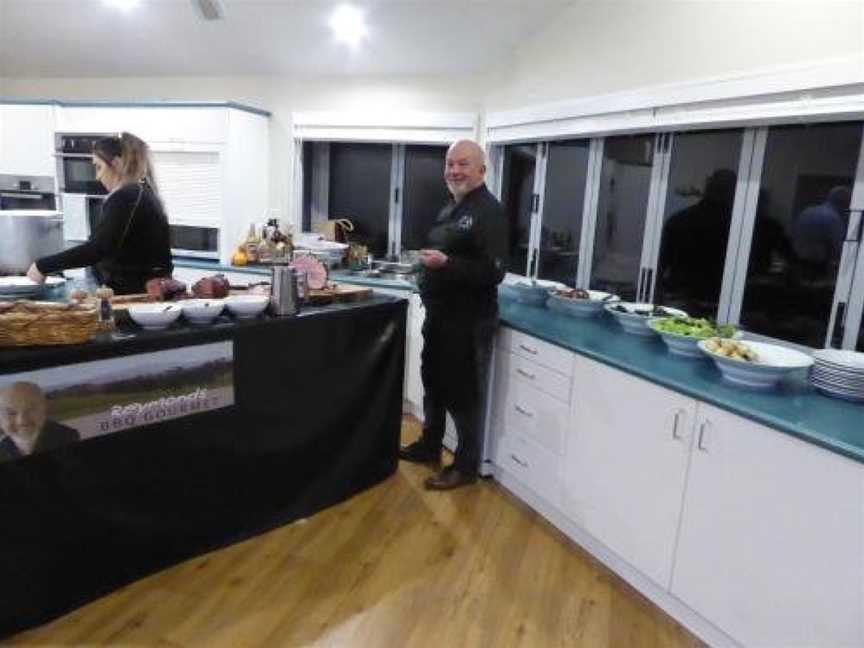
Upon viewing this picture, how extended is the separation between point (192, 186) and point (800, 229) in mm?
3607

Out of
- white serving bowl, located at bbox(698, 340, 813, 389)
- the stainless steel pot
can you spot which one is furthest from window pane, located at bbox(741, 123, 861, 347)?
the stainless steel pot

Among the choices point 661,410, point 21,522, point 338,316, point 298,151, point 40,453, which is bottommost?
point 21,522

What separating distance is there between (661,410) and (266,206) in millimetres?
3350

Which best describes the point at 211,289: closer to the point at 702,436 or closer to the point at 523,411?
the point at 523,411

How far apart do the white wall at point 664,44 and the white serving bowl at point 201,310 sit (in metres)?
2.11

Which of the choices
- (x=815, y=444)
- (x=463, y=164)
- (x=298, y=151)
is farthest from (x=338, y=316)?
(x=298, y=151)

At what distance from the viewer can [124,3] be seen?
3.55m

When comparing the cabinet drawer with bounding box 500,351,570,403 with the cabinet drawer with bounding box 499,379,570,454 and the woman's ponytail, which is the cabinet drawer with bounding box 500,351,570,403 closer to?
the cabinet drawer with bounding box 499,379,570,454

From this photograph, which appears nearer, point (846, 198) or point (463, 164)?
point (846, 198)

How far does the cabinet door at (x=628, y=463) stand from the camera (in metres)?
1.96

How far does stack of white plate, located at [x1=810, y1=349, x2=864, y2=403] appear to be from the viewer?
6.02 feet

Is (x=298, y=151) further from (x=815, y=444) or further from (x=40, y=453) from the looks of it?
(x=815, y=444)

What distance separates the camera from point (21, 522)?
5.53ft

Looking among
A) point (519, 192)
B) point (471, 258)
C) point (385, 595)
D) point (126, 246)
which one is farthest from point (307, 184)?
point (385, 595)
